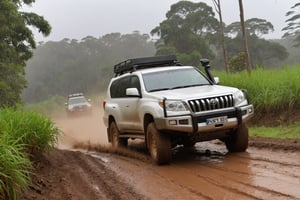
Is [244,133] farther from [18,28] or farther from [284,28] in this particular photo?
[284,28]

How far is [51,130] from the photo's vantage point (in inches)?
330

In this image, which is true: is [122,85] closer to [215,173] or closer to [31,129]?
[31,129]

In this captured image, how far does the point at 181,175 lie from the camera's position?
6.96 m

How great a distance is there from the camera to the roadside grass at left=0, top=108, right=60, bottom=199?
4902 mm

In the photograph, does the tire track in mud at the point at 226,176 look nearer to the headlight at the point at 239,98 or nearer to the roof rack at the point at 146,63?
the headlight at the point at 239,98

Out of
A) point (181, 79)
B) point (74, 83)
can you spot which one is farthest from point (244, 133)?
point (74, 83)

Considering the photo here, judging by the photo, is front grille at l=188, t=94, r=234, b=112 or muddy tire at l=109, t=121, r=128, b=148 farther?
muddy tire at l=109, t=121, r=128, b=148

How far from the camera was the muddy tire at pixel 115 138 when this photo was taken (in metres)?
10.6

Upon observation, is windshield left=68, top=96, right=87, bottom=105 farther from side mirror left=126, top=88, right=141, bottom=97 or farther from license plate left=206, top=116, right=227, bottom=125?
license plate left=206, top=116, right=227, bottom=125

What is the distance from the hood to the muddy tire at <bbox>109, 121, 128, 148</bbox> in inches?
96.3

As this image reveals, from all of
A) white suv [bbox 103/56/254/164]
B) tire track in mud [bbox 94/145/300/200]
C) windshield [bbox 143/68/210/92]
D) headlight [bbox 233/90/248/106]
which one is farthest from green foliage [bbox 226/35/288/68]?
tire track in mud [bbox 94/145/300/200]

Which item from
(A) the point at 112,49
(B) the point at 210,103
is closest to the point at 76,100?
(B) the point at 210,103

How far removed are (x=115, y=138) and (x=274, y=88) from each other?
186 inches

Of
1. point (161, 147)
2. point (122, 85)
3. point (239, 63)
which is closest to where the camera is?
point (161, 147)
